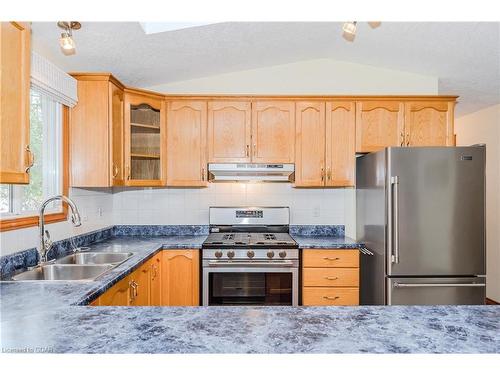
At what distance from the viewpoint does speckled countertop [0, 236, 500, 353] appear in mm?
907

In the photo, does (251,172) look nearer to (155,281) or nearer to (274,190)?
(274,190)

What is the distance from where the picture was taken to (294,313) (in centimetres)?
117

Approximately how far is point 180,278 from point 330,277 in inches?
49.9

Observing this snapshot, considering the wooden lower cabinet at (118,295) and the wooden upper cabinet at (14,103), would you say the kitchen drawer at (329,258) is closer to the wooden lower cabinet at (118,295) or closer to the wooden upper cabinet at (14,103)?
the wooden lower cabinet at (118,295)

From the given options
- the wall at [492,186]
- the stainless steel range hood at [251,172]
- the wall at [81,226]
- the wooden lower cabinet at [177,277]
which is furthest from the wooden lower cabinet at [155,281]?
the wall at [492,186]

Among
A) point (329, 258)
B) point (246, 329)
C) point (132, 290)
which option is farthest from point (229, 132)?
point (246, 329)

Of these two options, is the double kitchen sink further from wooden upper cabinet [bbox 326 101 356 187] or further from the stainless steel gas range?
wooden upper cabinet [bbox 326 101 356 187]

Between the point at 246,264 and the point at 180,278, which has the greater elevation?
the point at 246,264

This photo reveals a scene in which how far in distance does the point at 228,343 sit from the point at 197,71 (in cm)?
275

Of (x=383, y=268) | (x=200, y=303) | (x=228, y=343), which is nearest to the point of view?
(x=228, y=343)

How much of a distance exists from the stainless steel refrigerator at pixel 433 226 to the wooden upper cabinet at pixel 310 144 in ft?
2.46

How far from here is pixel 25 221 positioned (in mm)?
2051

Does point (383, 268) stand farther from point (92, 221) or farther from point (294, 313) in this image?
point (92, 221)
